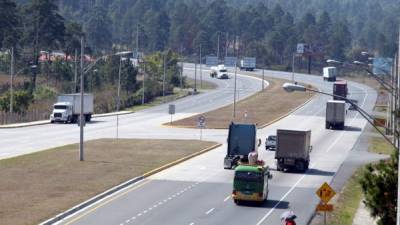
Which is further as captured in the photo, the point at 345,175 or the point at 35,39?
the point at 35,39

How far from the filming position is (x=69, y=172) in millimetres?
48812

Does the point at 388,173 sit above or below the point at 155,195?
above

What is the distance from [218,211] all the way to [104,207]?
14.7 feet

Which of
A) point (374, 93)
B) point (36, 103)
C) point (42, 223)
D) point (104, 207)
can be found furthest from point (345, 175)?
point (374, 93)

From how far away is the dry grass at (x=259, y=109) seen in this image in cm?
9303

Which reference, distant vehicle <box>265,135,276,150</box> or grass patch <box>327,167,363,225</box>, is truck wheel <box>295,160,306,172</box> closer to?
grass patch <box>327,167,363,225</box>

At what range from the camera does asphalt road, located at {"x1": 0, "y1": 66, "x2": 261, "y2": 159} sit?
66.9m

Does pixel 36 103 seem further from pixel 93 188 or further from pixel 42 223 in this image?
pixel 42 223

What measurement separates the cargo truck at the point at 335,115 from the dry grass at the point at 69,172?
18611 mm

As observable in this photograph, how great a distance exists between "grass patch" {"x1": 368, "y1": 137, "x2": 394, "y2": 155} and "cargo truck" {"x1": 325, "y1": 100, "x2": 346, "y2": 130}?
227 inches

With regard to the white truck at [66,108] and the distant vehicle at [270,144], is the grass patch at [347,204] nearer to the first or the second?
the distant vehicle at [270,144]

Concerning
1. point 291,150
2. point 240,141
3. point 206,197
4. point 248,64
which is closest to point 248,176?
point 206,197

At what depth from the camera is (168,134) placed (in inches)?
3110

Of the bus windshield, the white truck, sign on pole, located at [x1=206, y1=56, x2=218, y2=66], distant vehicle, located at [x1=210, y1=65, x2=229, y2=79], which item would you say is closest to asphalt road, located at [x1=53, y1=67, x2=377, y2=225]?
the bus windshield
